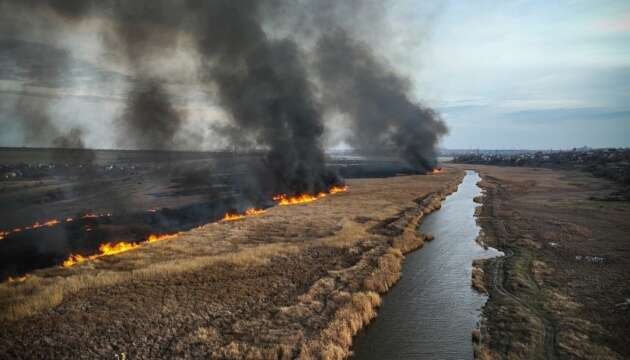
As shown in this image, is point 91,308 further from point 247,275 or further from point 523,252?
point 523,252

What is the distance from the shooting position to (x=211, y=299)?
21328 mm

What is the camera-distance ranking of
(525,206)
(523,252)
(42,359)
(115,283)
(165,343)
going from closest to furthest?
(42,359), (165,343), (115,283), (523,252), (525,206)

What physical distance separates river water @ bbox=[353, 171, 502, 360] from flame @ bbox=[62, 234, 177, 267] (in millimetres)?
22855

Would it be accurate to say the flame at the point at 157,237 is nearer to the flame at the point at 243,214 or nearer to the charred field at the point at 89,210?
the charred field at the point at 89,210

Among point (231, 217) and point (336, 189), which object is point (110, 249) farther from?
point (336, 189)

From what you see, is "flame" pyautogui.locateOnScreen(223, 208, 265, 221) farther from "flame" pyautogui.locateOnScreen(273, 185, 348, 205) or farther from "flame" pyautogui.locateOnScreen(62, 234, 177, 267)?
"flame" pyautogui.locateOnScreen(62, 234, 177, 267)

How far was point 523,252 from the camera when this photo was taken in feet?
104

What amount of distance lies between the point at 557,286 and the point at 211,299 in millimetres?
Result: 21453

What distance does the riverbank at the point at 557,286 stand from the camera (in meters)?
17.1

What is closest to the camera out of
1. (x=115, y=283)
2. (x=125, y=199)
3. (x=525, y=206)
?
(x=115, y=283)

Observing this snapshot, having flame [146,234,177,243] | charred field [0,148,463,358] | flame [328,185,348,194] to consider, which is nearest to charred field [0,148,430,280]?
flame [146,234,177,243]

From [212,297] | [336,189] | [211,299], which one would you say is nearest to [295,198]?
[336,189]

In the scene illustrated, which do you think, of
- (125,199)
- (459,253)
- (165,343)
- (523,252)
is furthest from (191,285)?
(125,199)

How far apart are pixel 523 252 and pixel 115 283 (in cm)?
3125
